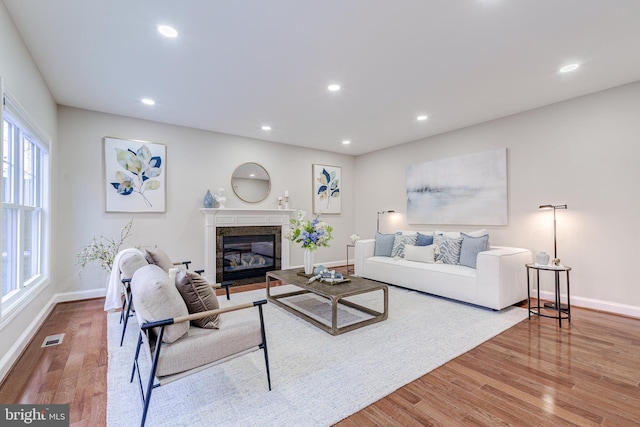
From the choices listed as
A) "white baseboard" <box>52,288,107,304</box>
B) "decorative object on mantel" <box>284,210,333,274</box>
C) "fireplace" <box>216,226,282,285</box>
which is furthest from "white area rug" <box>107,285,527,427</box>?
"fireplace" <box>216,226,282,285</box>

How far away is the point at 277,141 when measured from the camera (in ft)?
19.2

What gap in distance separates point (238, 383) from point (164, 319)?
80 cm

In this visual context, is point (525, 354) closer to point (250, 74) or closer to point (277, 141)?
point (250, 74)

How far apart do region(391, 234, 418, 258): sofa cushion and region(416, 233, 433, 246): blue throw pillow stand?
0.28 ft

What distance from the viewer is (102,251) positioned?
4109mm

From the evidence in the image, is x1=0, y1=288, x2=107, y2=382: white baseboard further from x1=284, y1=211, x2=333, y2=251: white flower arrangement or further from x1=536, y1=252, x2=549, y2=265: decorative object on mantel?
x1=536, y1=252, x2=549, y2=265: decorative object on mantel

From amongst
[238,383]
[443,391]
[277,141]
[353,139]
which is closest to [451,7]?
[443,391]

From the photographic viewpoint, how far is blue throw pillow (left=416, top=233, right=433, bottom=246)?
187 inches

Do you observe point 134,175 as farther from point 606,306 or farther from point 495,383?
point 606,306

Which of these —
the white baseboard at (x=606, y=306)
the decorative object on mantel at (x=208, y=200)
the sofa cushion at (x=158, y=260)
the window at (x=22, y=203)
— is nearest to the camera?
the window at (x=22, y=203)

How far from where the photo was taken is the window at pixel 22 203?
2.53 m

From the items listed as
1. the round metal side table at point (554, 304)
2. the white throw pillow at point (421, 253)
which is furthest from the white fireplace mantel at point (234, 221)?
the round metal side table at point (554, 304)

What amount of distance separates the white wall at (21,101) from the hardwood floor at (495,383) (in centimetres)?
14

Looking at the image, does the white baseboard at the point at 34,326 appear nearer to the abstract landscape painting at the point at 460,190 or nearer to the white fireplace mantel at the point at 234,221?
the white fireplace mantel at the point at 234,221
